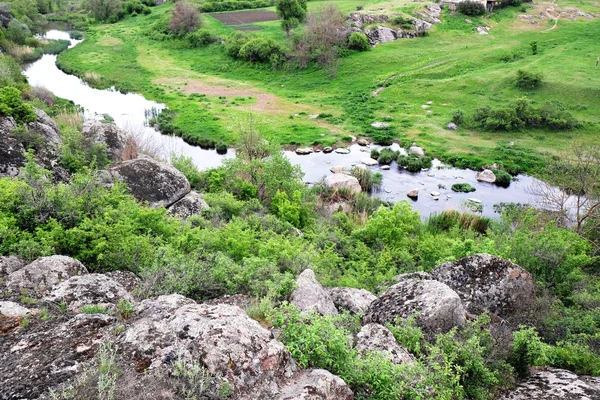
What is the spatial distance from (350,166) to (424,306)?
30.2m

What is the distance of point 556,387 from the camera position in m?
9.29

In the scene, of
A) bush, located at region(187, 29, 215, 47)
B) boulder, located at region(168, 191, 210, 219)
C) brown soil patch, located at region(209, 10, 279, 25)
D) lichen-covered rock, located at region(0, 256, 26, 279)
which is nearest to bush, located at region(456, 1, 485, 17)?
brown soil patch, located at region(209, 10, 279, 25)

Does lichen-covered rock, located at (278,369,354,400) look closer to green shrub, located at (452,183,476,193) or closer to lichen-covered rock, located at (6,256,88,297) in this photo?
lichen-covered rock, located at (6,256,88,297)

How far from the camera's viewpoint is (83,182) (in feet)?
49.5

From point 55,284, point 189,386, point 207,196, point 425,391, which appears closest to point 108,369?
point 189,386

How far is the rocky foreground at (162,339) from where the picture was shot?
266 inches

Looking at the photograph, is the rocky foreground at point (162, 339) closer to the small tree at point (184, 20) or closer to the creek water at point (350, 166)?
the creek water at point (350, 166)

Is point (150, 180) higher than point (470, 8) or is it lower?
lower

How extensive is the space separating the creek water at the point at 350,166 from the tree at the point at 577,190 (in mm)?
2463

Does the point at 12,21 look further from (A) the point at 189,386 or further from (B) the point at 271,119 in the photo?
(A) the point at 189,386

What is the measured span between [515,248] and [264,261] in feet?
35.0

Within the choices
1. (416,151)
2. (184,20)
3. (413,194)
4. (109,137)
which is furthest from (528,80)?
(184,20)

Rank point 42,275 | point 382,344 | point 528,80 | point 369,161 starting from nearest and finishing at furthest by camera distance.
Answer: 1. point 382,344
2. point 42,275
3. point 369,161
4. point 528,80

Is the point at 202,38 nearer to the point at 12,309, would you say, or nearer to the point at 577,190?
the point at 577,190
